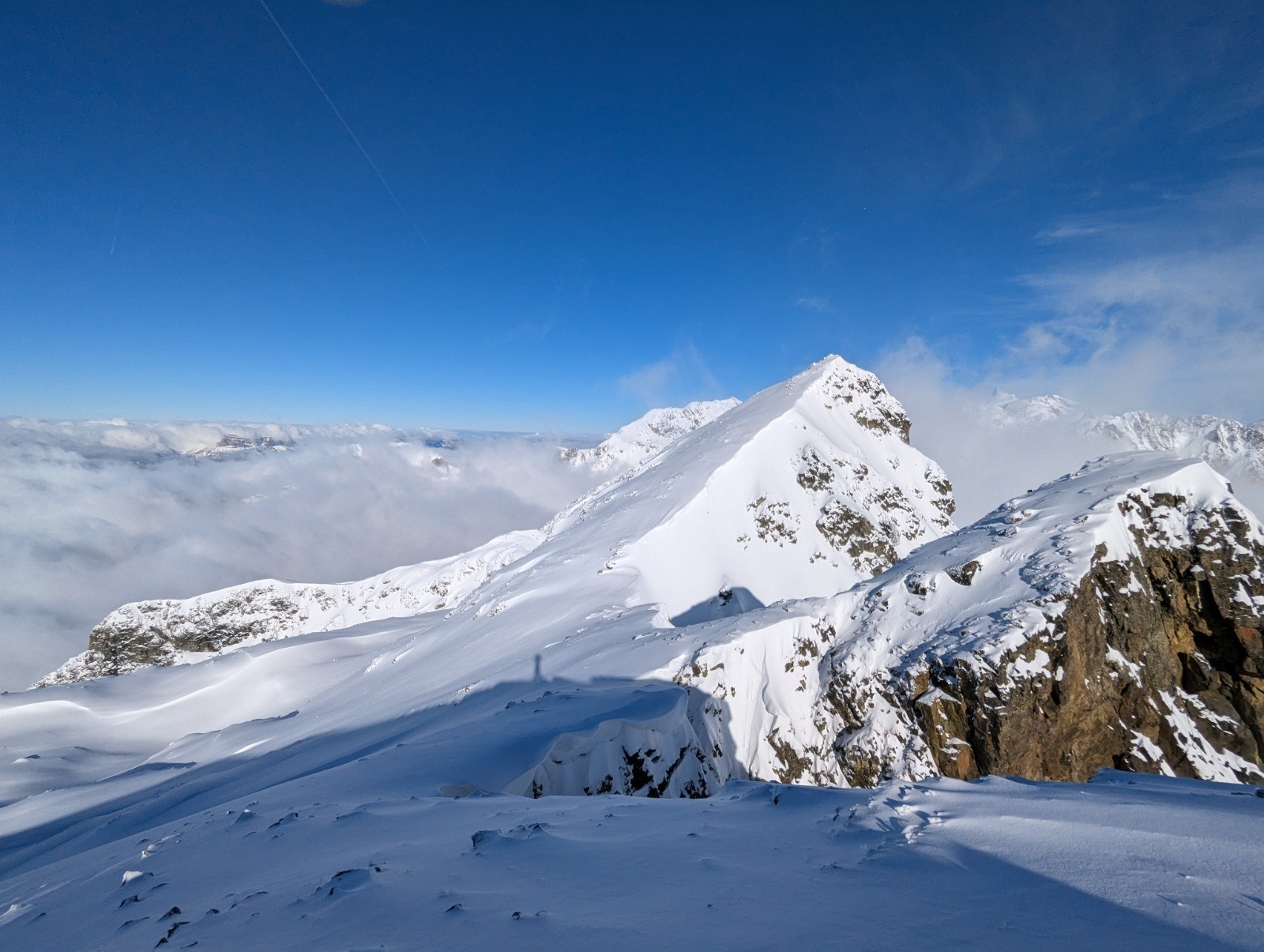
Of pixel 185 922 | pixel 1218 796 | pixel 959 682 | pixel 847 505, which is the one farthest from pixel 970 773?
pixel 847 505

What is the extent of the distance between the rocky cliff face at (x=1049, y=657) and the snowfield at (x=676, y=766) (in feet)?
0.42

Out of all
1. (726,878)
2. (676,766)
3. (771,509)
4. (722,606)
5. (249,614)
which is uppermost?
(249,614)

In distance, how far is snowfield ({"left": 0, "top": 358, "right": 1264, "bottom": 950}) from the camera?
3.53 metres

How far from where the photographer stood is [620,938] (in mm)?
3131

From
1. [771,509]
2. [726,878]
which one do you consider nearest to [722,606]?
[771,509]

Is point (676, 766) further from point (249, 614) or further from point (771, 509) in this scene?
Result: point (249, 614)

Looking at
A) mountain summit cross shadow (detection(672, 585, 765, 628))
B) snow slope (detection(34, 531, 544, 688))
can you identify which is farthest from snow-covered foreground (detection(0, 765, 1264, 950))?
snow slope (detection(34, 531, 544, 688))

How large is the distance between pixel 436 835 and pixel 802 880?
3758mm

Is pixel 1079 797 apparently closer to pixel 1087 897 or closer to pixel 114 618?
pixel 1087 897

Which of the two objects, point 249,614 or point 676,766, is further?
point 249,614

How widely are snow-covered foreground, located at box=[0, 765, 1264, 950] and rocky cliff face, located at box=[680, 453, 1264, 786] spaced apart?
985cm

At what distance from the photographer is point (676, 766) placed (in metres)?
11.8

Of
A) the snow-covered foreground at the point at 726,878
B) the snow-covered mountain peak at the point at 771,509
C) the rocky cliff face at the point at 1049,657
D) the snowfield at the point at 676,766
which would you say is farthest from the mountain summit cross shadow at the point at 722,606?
the snow-covered foreground at the point at 726,878

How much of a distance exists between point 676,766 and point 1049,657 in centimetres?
1150
